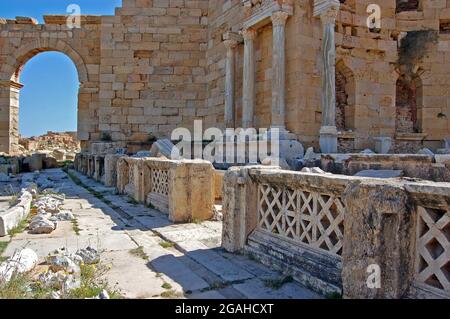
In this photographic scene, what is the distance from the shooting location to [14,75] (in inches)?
647

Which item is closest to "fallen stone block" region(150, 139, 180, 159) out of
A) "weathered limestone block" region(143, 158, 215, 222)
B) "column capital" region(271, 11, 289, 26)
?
"column capital" region(271, 11, 289, 26)

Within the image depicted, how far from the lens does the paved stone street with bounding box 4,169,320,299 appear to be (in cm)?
293

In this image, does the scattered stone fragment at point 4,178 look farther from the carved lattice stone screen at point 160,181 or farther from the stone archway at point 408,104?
the stone archway at point 408,104

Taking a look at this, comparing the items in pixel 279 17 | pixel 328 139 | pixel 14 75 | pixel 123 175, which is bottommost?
pixel 123 175

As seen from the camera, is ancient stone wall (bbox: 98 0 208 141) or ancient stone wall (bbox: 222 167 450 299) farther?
ancient stone wall (bbox: 98 0 208 141)

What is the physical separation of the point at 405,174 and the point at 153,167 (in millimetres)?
4273

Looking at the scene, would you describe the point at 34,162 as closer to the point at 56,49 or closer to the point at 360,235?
the point at 56,49

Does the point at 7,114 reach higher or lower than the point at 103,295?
higher

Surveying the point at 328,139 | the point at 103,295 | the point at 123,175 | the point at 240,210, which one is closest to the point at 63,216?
the point at 123,175

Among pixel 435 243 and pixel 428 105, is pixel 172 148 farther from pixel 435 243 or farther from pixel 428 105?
pixel 435 243

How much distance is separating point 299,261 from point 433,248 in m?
1.10

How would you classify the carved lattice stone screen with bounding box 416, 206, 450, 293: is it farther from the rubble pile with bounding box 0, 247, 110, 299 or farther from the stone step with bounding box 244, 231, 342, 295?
the rubble pile with bounding box 0, 247, 110, 299

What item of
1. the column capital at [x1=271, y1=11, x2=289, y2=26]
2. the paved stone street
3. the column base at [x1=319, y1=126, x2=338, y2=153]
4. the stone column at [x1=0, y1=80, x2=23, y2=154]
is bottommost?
the paved stone street

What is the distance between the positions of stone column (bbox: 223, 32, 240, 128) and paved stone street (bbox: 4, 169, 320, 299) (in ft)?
20.8
